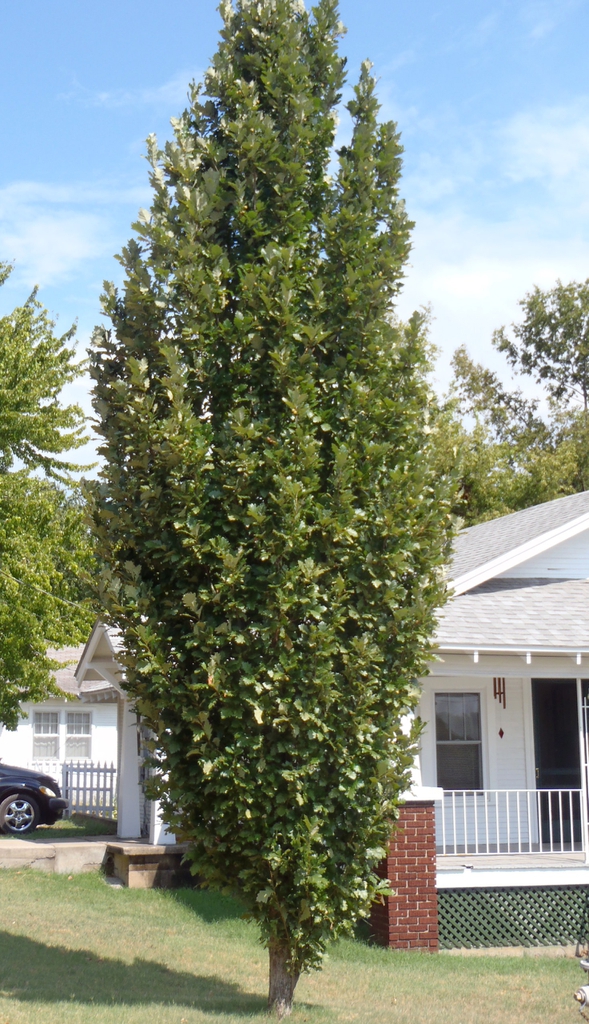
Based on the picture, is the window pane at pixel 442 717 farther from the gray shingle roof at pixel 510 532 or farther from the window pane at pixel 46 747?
the window pane at pixel 46 747

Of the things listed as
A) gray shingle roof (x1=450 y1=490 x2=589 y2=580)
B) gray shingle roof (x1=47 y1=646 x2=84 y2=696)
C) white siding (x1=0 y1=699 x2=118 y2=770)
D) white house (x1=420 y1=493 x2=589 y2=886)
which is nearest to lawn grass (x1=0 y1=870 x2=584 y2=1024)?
white house (x1=420 y1=493 x2=589 y2=886)

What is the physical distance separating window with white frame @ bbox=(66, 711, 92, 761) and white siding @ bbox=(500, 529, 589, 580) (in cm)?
1971

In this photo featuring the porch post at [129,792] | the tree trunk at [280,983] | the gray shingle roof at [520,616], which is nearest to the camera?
the tree trunk at [280,983]

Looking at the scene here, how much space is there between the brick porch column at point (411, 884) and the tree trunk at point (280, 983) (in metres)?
3.38

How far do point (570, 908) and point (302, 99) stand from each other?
9.52 m

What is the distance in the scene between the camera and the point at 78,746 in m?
31.5

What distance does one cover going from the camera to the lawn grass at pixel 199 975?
7.85 m

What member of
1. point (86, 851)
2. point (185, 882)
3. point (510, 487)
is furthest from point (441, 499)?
point (510, 487)

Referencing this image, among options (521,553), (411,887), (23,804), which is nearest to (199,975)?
(411,887)

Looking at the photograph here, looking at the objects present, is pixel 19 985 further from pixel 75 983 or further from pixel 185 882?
pixel 185 882

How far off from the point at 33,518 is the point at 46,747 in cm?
1497

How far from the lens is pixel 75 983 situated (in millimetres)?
8727

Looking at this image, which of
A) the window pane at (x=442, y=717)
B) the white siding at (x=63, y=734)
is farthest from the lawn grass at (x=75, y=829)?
the white siding at (x=63, y=734)

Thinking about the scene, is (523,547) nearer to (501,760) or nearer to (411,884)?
(501,760)
